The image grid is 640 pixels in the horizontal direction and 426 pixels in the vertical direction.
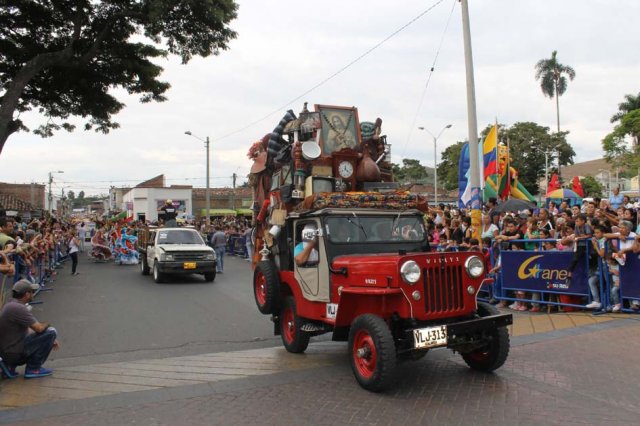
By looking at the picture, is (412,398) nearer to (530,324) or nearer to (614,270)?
(530,324)

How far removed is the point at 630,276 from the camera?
345 inches

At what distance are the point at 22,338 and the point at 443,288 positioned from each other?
5028mm

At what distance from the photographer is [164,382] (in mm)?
6051

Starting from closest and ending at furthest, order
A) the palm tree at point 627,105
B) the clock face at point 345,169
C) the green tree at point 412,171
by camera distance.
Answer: the clock face at point 345,169 < the palm tree at point 627,105 < the green tree at point 412,171

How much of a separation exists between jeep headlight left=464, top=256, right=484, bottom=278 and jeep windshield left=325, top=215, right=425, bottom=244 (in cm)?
123

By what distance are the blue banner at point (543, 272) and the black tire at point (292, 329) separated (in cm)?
540

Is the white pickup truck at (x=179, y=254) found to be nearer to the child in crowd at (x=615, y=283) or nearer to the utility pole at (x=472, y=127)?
the utility pole at (x=472, y=127)

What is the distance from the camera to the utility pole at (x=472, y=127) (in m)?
12.1

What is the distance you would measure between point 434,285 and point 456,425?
1478 millimetres

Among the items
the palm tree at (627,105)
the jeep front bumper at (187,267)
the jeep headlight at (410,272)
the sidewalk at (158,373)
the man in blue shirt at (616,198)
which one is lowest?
the sidewalk at (158,373)

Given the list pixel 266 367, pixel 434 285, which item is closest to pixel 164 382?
pixel 266 367

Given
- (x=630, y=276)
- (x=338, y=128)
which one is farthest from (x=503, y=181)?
(x=338, y=128)

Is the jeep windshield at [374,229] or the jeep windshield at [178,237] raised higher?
the jeep windshield at [374,229]

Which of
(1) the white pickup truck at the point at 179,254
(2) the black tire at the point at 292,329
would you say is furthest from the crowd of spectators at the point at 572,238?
(1) the white pickup truck at the point at 179,254
